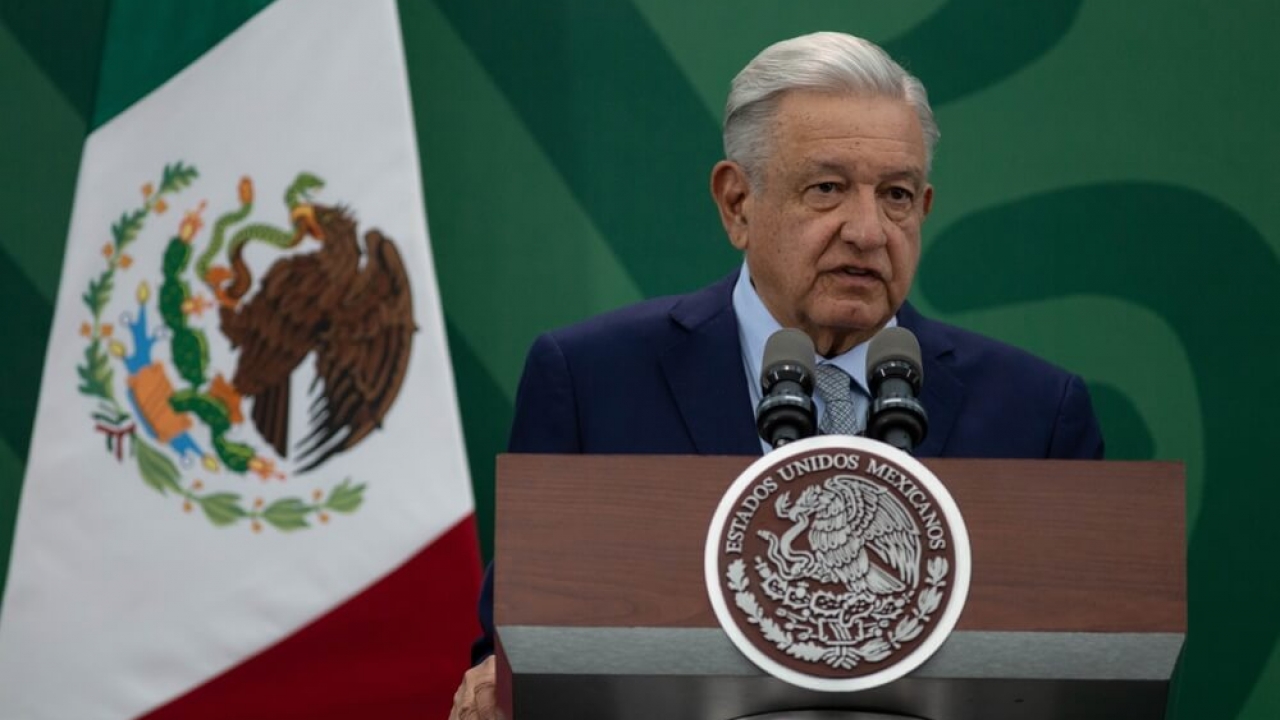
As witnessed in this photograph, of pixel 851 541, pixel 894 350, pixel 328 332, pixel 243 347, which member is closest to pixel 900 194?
pixel 894 350

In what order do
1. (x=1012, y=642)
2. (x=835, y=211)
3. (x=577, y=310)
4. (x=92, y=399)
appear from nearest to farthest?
(x=1012, y=642), (x=835, y=211), (x=92, y=399), (x=577, y=310)

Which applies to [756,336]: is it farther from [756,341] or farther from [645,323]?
[645,323]

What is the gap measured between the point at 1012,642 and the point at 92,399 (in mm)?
2108

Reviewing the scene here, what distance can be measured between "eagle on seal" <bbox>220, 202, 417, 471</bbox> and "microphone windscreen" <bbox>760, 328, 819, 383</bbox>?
60.1 inches

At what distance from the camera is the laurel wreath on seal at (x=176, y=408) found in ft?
11.0

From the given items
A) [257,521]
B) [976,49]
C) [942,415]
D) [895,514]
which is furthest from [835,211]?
[976,49]

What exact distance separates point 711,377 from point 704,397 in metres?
0.04

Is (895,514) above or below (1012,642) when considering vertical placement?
above

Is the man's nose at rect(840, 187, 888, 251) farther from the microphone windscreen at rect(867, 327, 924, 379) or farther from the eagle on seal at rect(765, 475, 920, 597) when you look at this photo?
the eagle on seal at rect(765, 475, 920, 597)

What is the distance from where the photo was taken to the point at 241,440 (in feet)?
11.2

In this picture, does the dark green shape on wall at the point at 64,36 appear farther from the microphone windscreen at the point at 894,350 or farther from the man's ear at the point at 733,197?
the microphone windscreen at the point at 894,350

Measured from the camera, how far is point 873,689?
1.72 metres

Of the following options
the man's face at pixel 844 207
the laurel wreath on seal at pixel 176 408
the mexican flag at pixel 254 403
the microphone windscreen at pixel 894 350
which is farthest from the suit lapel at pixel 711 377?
the laurel wreath on seal at pixel 176 408

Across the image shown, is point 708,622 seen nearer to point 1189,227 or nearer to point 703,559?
point 703,559
